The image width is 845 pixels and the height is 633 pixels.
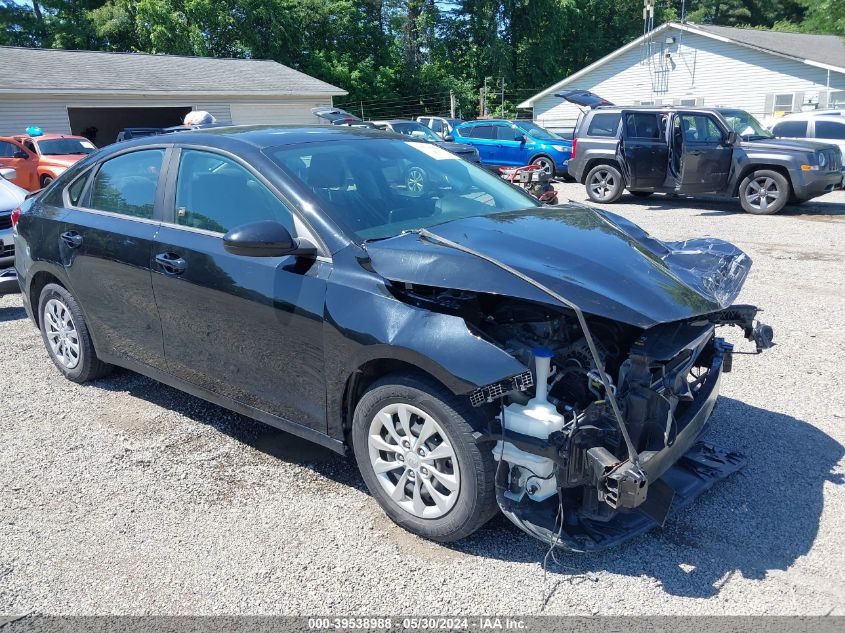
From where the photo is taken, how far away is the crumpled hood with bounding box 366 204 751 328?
116 inches

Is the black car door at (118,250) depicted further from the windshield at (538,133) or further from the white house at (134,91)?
the white house at (134,91)

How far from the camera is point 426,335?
3051 mm

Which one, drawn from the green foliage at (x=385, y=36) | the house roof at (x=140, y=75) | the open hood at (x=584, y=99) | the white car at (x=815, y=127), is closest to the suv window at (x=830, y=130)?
the white car at (x=815, y=127)

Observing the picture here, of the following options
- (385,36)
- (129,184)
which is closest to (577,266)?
(129,184)

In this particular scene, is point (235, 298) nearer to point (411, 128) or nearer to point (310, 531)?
point (310, 531)

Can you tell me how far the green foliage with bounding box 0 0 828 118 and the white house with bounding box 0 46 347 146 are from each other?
16.6ft

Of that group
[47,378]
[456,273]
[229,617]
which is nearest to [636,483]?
[456,273]

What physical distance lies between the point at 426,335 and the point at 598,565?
124 cm

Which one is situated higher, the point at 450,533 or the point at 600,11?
the point at 600,11

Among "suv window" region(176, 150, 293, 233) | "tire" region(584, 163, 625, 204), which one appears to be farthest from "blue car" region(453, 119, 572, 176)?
"suv window" region(176, 150, 293, 233)

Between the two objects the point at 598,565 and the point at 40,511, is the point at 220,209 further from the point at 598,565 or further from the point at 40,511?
the point at 598,565

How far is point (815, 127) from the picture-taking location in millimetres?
16688

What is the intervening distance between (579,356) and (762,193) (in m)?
11.4

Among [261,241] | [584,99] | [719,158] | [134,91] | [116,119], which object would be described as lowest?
[719,158]
